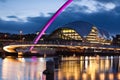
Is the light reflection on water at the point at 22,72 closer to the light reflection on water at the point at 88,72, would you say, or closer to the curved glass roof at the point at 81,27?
the light reflection on water at the point at 88,72

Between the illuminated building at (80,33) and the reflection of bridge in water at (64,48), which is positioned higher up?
the illuminated building at (80,33)

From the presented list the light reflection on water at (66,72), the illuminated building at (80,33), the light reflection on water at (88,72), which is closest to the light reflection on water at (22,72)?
the light reflection on water at (66,72)

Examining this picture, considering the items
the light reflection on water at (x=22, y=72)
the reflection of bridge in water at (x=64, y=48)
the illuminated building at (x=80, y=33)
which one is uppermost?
the illuminated building at (x=80, y=33)

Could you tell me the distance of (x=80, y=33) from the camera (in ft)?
333

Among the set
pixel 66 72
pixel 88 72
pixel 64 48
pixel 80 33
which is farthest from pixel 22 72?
pixel 80 33

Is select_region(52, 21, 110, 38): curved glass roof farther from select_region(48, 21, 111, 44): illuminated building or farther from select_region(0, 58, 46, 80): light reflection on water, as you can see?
select_region(0, 58, 46, 80): light reflection on water

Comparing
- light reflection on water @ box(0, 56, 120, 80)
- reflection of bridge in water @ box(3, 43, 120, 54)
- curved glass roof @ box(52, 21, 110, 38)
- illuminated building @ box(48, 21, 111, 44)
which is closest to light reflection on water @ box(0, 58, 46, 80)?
light reflection on water @ box(0, 56, 120, 80)

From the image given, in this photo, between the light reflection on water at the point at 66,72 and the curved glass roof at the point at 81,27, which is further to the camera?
the curved glass roof at the point at 81,27

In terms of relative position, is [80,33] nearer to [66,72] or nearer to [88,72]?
[88,72]

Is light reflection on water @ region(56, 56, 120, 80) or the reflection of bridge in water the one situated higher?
the reflection of bridge in water

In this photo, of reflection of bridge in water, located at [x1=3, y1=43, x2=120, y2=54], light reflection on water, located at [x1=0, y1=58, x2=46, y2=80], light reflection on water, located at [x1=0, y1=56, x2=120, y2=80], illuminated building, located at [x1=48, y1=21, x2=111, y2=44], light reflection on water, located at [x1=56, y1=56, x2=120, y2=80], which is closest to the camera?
light reflection on water, located at [x1=56, y1=56, x2=120, y2=80]

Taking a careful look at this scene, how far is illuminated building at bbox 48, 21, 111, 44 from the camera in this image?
335ft

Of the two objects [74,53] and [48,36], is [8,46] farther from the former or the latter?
[48,36]

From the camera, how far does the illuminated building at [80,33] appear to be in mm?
102062
